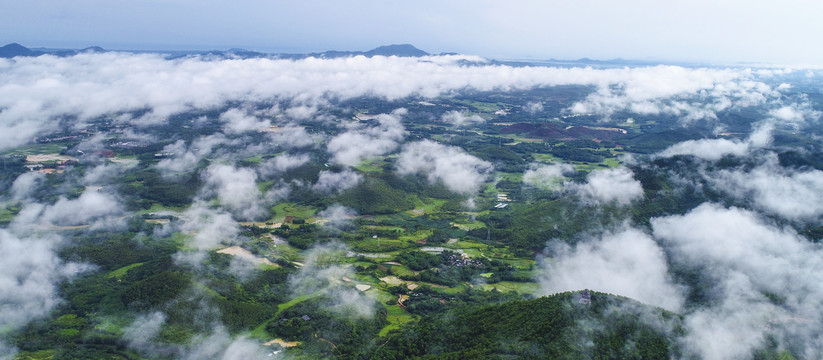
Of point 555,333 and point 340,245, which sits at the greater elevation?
point 555,333

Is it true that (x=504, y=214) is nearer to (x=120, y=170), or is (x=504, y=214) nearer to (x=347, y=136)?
(x=347, y=136)

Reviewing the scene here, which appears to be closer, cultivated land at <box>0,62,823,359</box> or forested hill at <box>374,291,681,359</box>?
forested hill at <box>374,291,681,359</box>

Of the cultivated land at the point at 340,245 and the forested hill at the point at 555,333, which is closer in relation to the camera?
the forested hill at the point at 555,333

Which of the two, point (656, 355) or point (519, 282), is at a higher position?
point (656, 355)

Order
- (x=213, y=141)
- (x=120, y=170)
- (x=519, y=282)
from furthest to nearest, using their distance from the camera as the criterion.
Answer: (x=213, y=141), (x=120, y=170), (x=519, y=282)

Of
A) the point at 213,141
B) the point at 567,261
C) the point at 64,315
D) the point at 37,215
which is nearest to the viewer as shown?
the point at 64,315

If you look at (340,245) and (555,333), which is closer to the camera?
(555,333)

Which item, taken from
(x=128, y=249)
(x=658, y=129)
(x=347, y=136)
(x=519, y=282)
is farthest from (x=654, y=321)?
(x=658, y=129)

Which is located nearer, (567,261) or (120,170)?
(567,261)
